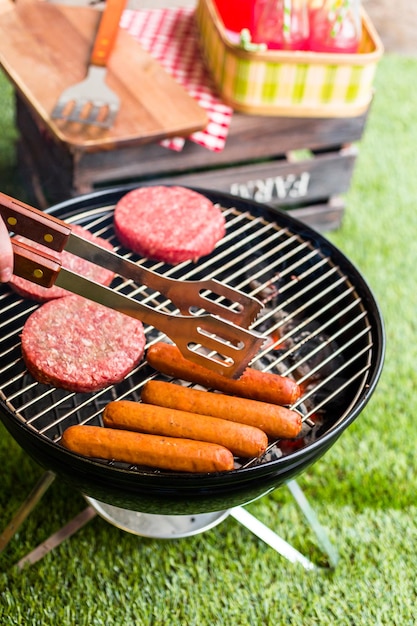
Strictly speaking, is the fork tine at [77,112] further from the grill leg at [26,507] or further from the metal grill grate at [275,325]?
the grill leg at [26,507]

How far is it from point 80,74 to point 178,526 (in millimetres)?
1814

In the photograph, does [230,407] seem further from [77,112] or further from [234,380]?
[77,112]

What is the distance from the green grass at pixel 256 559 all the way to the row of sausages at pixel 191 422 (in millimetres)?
765

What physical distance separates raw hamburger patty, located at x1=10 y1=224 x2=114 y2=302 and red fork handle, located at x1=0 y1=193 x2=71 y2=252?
1.28ft

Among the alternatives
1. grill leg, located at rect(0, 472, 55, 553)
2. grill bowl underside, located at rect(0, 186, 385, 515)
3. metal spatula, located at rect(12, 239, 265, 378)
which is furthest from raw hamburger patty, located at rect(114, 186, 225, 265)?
grill leg, located at rect(0, 472, 55, 553)

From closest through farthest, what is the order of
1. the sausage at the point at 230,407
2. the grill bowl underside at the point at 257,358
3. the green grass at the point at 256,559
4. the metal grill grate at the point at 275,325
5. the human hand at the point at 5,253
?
the human hand at the point at 5,253 < the grill bowl underside at the point at 257,358 < the sausage at the point at 230,407 < the metal grill grate at the point at 275,325 < the green grass at the point at 256,559

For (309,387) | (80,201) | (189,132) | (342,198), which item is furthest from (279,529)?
(342,198)

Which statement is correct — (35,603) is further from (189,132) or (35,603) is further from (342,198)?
(342,198)

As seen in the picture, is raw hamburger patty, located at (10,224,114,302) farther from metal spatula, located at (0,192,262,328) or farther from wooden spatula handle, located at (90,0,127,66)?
wooden spatula handle, located at (90,0,127,66)

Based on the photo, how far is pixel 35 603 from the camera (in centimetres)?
210

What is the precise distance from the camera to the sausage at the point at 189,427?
64.5 inches

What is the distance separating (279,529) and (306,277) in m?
0.91

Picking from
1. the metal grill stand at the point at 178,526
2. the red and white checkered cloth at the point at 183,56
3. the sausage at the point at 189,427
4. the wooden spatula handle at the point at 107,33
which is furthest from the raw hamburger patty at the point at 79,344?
the wooden spatula handle at the point at 107,33

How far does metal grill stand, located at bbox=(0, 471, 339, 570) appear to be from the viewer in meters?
2.17
